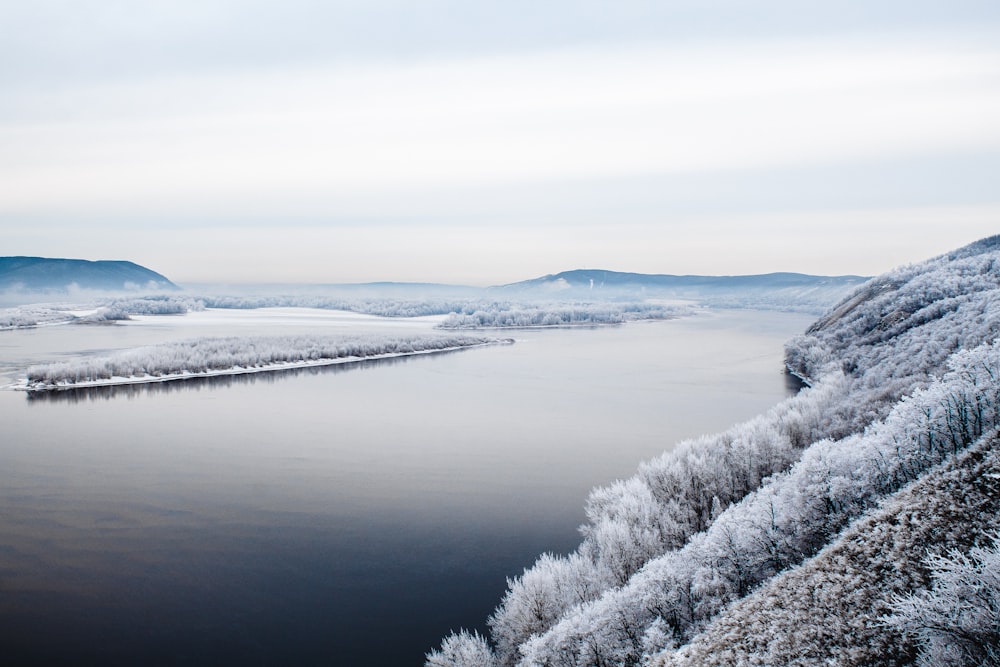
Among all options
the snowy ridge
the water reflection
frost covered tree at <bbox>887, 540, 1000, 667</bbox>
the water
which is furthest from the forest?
the snowy ridge

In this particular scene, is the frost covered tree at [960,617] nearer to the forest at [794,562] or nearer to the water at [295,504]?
the forest at [794,562]

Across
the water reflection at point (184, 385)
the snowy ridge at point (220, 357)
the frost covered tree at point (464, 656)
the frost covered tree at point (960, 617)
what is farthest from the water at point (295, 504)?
the frost covered tree at point (960, 617)

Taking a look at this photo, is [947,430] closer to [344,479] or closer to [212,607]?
[212,607]

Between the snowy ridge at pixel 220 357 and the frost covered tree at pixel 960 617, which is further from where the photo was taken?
the snowy ridge at pixel 220 357

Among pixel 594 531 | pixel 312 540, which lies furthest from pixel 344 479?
pixel 594 531

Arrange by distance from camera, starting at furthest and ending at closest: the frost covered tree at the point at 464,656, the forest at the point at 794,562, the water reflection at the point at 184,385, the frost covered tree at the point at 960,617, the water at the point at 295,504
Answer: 1. the water reflection at the point at 184,385
2. the water at the point at 295,504
3. the frost covered tree at the point at 464,656
4. the forest at the point at 794,562
5. the frost covered tree at the point at 960,617

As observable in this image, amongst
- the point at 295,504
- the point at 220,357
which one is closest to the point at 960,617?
the point at 295,504
